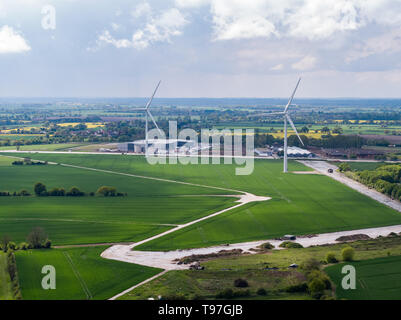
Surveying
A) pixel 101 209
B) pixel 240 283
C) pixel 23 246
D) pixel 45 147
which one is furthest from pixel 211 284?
pixel 45 147

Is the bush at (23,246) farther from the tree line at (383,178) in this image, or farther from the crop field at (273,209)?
the tree line at (383,178)

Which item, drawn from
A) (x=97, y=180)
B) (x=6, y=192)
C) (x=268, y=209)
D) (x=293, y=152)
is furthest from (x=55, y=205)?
(x=293, y=152)

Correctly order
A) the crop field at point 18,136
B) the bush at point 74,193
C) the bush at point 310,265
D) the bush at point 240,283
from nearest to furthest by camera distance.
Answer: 1. the bush at point 240,283
2. the bush at point 310,265
3. the bush at point 74,193
4. the crop field at point 18,136

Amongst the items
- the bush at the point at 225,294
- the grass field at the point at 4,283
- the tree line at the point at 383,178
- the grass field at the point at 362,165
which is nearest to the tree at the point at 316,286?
the bush at the point at 225,294

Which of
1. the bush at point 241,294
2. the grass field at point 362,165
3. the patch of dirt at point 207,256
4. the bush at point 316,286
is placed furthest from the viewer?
the grass field at point 362,165

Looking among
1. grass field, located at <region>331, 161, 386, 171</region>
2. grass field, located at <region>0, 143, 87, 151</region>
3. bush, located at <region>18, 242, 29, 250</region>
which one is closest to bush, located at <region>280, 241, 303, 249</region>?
bush, located at <region>18, 242, 29, 250</region>
